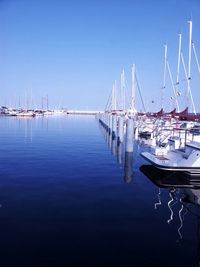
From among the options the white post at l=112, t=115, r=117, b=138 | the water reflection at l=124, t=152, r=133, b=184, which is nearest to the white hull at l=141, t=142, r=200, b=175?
the water reflection at l=124, t=152, r=133, b=184

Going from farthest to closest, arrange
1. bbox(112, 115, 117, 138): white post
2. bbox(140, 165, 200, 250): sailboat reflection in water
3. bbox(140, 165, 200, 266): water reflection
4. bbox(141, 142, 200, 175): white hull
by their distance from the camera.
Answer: bbox(112, 115, 117, 138): white post
bbox(141, 142, 200, 175): white hull
bbox(140, 165, 200, 250): sailboat reflection in water
bbox(140, 165, 200, 266): water reflection

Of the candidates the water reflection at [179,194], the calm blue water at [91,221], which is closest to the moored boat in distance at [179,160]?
the water reflection at [179,194]

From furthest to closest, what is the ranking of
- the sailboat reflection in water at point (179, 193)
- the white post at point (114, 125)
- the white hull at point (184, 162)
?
the white post at point (114, 125) < the white hull at point (184, 162) < the sailboat reflection in water at point (179, 193)

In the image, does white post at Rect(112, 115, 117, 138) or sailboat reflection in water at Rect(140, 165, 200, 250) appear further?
white post at Rect(112, 115, 117, 138)

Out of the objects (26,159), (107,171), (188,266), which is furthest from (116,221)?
(26,159)

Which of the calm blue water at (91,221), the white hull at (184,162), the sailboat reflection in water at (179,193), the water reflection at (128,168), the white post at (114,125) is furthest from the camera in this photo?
the white post at (114,125)

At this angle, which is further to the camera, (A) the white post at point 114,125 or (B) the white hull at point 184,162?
(A) the white post at point 114,125

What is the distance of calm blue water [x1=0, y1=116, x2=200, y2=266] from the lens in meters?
7.02

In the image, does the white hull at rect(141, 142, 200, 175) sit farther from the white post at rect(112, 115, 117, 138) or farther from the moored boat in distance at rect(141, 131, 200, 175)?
the white post at rect(112, 115, 117, 138)

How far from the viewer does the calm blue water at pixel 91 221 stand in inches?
276

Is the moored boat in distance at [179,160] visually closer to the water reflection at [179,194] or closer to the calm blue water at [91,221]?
the water reflection at [179,194]

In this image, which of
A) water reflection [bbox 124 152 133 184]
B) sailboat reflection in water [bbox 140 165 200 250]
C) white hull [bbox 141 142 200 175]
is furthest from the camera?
water reflection [bbox 124 152 133 184]

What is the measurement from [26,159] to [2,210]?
34.3 ft

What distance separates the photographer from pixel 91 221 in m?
9.11
